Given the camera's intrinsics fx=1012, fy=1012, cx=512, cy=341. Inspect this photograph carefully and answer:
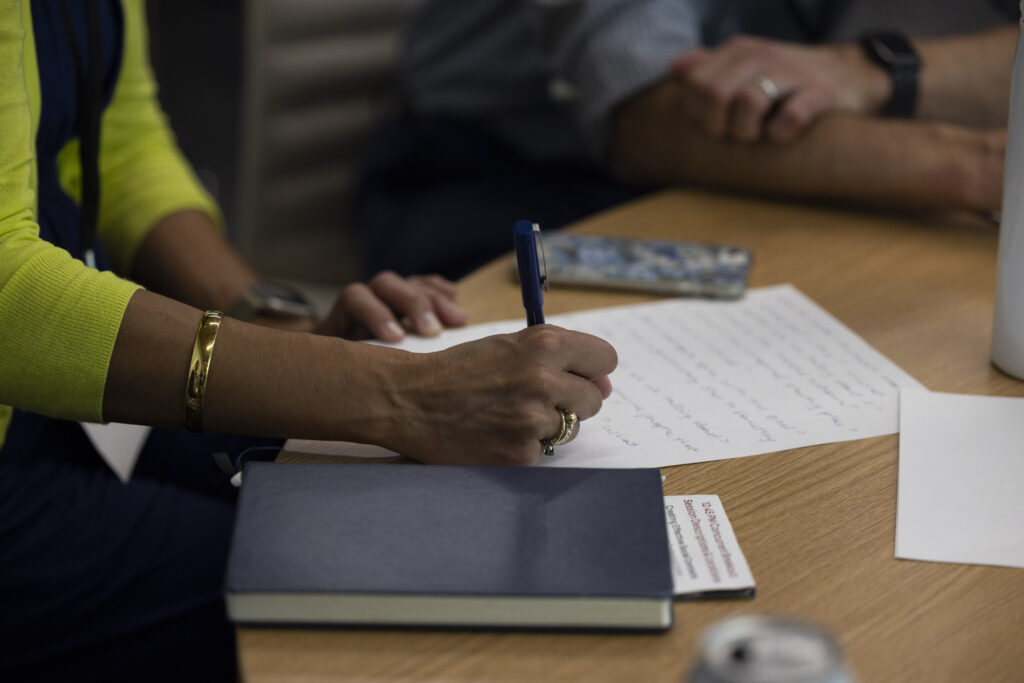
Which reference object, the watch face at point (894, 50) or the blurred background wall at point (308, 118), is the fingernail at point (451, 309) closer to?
the watch face at point (894, 50)

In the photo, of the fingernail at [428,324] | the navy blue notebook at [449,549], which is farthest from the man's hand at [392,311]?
the navy blue notebook at [449,549]

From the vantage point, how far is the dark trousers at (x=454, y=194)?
144 cm

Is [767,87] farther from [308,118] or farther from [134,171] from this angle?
[308,118]

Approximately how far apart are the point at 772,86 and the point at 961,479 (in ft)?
1.91

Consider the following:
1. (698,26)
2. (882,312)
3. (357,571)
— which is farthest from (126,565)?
(698,26)

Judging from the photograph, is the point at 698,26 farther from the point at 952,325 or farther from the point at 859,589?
the point at 859,589

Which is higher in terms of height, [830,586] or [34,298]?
[34,298]

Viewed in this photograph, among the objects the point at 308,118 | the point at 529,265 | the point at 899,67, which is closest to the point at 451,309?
the point at 529,265

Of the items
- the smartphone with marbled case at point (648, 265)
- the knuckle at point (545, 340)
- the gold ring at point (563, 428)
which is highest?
the knuckle at point (545, 340)

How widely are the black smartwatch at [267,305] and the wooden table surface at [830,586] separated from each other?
0.66 ft

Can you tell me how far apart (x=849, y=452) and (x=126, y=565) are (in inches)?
21.7

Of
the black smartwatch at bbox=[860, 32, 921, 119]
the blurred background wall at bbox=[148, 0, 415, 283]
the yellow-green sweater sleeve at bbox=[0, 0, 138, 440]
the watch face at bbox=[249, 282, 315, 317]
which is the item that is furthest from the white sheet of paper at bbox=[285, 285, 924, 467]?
the blurred background wall at bbox=[148, 0, 415, 283]

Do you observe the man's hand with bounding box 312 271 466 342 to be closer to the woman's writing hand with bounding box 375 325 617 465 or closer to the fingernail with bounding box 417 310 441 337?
the fingernail with bounding box 417 310 441 337

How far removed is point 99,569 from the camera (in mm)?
782
